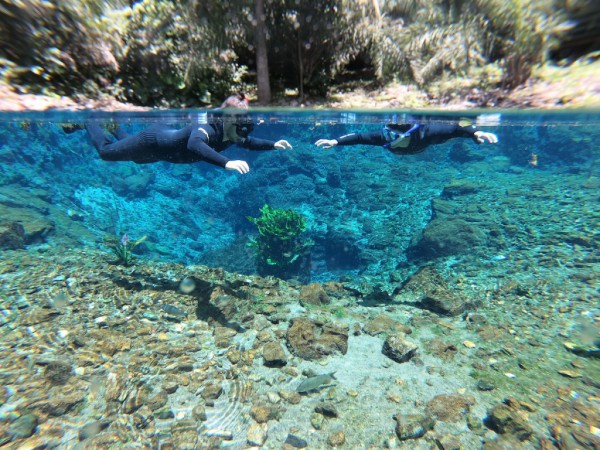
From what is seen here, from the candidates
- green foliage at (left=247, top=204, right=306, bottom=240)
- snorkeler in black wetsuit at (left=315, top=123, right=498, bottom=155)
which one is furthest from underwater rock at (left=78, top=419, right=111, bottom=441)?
green foliage at (left=247, top=204, right=306, bottom=240)

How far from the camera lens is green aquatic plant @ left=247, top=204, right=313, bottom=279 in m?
10.4

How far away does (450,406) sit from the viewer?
428cm

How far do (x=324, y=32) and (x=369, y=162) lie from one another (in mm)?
15404

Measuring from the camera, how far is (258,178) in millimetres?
17609

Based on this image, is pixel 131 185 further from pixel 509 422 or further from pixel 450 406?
pixel 509 422

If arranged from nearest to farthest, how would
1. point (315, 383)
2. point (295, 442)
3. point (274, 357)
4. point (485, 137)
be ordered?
point (295, 442) < point (315, 383) < point (274, 357) < point (485, 137)

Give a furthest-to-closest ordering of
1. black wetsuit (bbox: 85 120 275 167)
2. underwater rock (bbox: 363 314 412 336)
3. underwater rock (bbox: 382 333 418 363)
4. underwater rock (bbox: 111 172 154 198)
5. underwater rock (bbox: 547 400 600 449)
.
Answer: underwater rock (bbox: 111 172 154 198) < underwater rock (bbox: 363 314 412 336) < black wetsuit (bbox: 85 120 275 167) < underwater rock (bbox: 382 333 418 363) < underwater rock (bbox: 547 400 600 449)

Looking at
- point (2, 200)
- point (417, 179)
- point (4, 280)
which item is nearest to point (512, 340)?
point (4, 280)

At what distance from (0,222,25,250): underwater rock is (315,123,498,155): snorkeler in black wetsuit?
408 inches

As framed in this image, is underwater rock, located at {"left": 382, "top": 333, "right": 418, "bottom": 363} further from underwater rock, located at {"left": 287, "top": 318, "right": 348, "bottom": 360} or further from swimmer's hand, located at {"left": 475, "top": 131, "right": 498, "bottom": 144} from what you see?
swimmer's hand, located at {"left": 475, "top": 131, "right": 498, "bottom": 144}

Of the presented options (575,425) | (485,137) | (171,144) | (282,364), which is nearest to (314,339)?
(282,364)

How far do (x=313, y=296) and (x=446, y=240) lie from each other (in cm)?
617

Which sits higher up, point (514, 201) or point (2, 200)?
point (2, 200)

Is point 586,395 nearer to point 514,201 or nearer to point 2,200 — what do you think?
point 514,201
